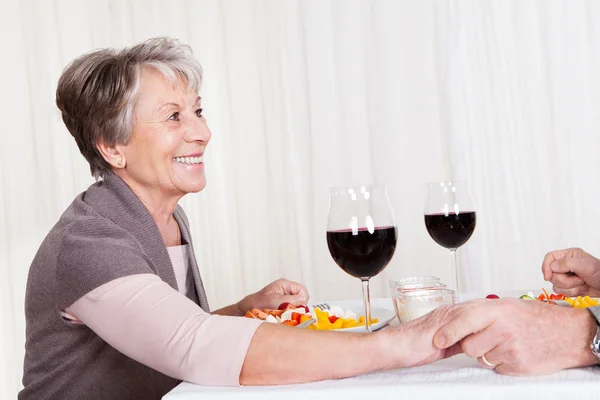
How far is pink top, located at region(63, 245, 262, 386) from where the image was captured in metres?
1.14

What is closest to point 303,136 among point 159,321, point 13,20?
point 13,20

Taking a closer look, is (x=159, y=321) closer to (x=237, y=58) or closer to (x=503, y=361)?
(x=503, y=361)

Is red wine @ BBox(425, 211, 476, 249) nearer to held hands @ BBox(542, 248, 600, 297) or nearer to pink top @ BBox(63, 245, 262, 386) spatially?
held hands @ BBox(542, 248, 600, 297)

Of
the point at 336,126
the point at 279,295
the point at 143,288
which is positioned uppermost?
the point at 336,126

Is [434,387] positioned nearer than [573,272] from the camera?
Yes

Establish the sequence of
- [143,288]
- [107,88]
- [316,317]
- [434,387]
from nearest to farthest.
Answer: [434,387] < [143,288] < [316,317] < [107,88]

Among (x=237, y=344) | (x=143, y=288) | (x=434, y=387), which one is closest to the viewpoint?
(x=434, y=387)

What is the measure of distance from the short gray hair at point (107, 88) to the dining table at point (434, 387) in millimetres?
926

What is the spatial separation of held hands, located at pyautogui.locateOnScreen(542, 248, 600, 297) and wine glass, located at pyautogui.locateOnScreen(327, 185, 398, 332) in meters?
0.61

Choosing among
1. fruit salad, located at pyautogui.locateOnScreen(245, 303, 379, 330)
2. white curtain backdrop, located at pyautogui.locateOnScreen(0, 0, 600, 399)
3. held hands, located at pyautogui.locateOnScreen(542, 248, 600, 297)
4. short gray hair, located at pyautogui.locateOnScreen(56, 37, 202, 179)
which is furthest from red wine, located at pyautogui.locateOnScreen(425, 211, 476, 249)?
white curtain backdrop, located at pyautogui.locateOnScreen(0, 0, 600, 399)

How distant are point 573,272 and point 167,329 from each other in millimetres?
993

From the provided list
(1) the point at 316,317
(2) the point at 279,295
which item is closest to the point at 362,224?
(1) the point at 316,317

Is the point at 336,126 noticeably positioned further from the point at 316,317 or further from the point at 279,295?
the point at 316,317

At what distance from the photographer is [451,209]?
5.54 ft
